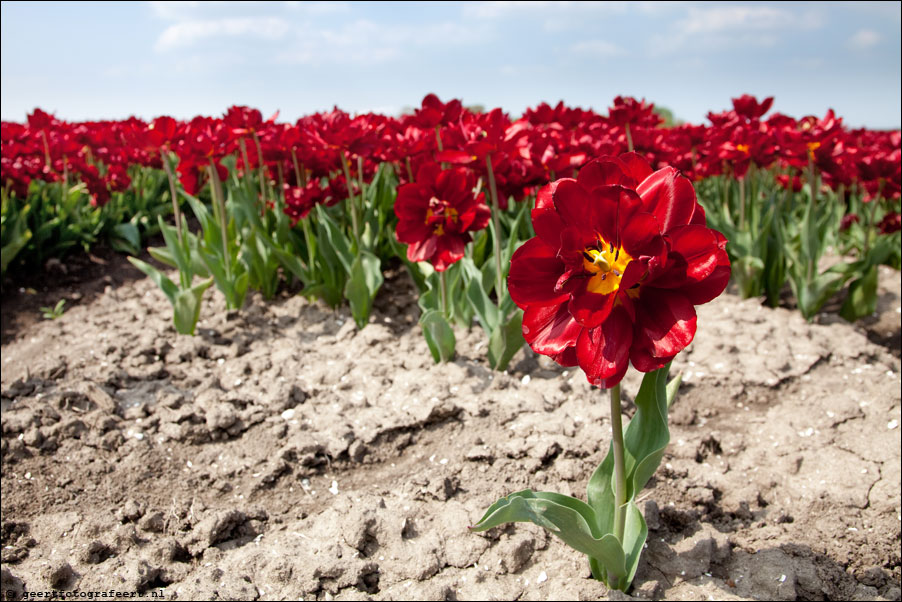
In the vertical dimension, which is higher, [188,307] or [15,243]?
[15,243]

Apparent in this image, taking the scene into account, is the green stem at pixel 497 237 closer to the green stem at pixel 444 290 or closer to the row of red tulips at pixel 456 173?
the row of red tulips at pixel 456 173

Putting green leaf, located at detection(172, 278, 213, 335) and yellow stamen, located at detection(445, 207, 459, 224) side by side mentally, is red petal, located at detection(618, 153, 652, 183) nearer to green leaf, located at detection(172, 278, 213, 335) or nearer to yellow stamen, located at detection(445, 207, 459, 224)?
yellow stamen, located at detection(445, 207, 459, 224)

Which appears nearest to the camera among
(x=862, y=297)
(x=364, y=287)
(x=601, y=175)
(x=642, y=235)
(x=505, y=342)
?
(x=642, y=235)

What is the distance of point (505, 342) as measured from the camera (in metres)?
3.01

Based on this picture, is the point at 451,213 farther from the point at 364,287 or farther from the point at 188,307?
the point at 188,307

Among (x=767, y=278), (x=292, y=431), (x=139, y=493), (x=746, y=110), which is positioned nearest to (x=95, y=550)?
(x=139, y=493)

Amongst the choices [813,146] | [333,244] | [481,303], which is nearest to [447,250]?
[481,303]

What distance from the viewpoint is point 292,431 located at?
9.30 ft

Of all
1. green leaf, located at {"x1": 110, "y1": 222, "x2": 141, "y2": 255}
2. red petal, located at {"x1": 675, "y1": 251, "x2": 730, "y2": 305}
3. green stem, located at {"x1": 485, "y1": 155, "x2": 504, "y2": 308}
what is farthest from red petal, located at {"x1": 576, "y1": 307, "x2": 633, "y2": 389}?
green leaf, located at {"x1": 110, "y1": 222, "x2": 141, "y2": 255}

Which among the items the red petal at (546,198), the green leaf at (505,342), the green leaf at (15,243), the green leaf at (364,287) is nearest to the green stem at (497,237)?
the green leaf at (505,342)

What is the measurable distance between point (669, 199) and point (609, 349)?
28cm

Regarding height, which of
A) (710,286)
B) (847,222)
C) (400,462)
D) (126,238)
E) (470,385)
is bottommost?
(400,462)

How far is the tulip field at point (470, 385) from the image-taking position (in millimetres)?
1602

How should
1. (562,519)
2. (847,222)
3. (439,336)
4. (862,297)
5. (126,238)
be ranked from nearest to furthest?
(562,519), (439,336), (862,297), (847,222), (126,238)
